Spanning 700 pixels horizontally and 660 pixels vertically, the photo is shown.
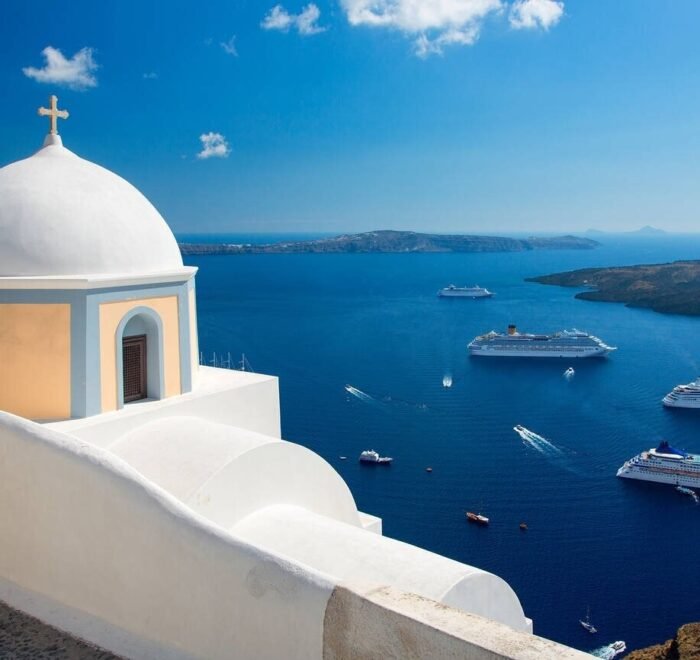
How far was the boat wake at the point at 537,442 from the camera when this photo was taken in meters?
23.2

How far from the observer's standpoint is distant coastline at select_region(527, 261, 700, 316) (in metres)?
56.0

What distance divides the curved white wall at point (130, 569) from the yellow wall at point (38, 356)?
125cm

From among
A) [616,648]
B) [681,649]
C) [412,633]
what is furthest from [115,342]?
[616,648]

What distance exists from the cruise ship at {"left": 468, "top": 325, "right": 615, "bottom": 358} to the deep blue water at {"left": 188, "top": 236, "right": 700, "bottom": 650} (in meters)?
0.98

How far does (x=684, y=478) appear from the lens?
21.2 metres

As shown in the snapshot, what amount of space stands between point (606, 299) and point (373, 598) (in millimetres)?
63261

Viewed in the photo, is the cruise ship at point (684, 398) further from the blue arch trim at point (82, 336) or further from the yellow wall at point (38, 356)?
the yellow wall at point (38, 356)

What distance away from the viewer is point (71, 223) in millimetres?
5578

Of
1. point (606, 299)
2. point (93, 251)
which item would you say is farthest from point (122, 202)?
point (606, 299)

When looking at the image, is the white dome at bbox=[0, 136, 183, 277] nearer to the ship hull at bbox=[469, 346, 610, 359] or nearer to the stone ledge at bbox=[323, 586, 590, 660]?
the stone ledge at bbox=[323, 586, 590, 660]

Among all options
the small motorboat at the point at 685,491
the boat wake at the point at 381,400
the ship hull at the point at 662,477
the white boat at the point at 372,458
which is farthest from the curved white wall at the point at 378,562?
the boat wake at the point at 381,400

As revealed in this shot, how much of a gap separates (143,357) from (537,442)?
20.0 meters

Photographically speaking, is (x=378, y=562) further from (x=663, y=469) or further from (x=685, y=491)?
(x=685, y=491)

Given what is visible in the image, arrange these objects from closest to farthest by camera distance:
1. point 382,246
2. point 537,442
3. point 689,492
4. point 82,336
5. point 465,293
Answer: point 82,336 < point 689,492 < point 537,442 < point 465,293 < point 382,246
